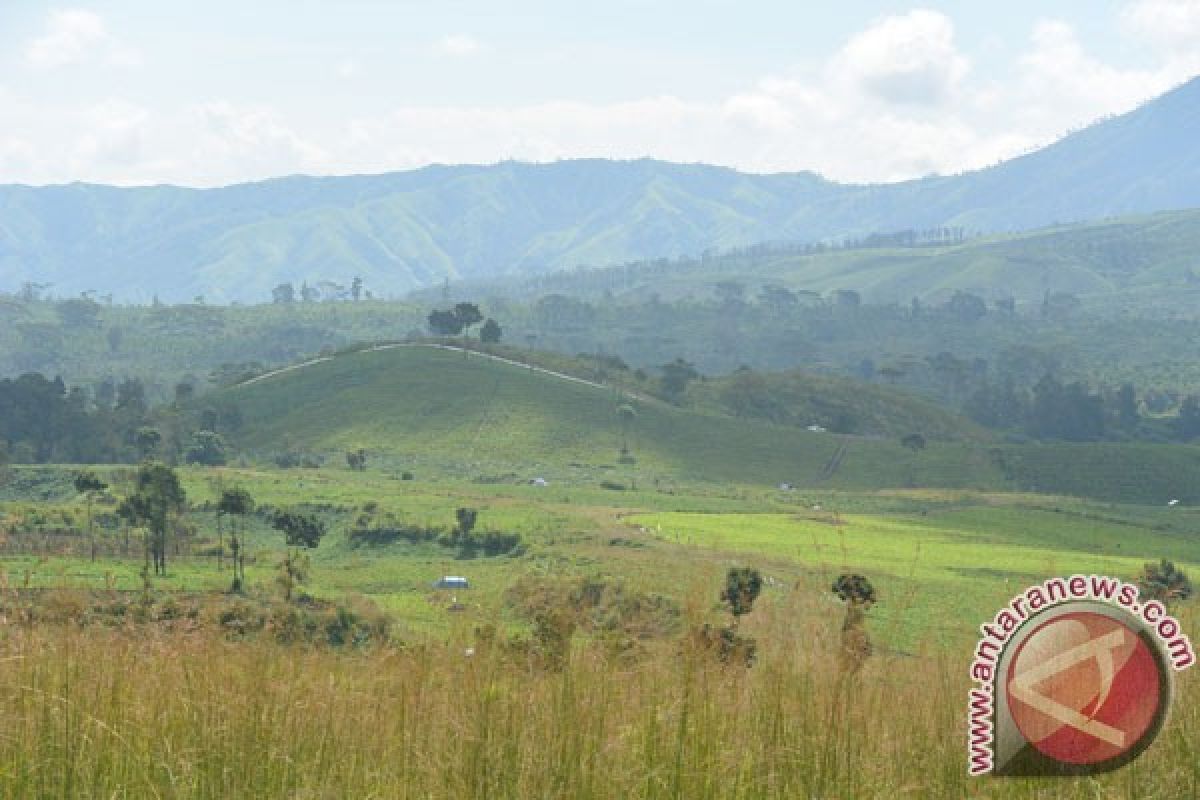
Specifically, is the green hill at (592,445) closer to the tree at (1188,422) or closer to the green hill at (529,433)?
the green hill at (529,433)

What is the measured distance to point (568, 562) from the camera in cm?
6769

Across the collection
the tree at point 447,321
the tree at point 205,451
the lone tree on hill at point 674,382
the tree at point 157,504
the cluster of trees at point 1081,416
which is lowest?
the tree at point 157,504

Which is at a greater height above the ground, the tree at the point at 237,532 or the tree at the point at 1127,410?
the tree at the point at 1127,410

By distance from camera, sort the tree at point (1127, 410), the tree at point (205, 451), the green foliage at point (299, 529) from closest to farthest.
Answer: the green foliage at point (299, 529) < the tree at point (205, 451) < the tree at point (1127, 410)

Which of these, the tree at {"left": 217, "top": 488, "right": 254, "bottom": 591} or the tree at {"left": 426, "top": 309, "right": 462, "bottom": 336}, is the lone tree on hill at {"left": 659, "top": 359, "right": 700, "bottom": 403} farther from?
the tree at {"left": 217, "top": 488, "right": 254, "bottom": 591}

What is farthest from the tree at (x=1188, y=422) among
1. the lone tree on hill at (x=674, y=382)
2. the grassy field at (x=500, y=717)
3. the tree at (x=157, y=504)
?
the grassy field at (x=500, y=717)

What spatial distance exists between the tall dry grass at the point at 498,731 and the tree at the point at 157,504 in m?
58.8

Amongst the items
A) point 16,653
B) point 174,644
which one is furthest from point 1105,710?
point 16,653

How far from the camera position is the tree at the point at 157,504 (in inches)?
2636

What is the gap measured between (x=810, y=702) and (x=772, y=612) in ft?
4.63

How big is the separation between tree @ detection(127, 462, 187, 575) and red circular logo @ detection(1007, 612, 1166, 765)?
61.5m

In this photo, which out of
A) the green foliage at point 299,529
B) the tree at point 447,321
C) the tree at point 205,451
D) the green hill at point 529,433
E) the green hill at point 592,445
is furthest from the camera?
the tree at point 447,321

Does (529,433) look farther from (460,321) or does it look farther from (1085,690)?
(1085,690)

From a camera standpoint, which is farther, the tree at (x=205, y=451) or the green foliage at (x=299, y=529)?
the tree at (x=205, y=451)
